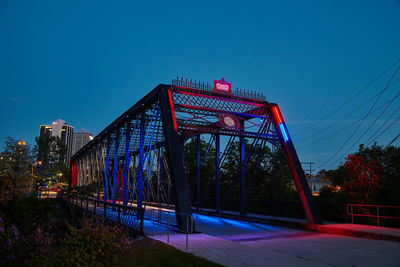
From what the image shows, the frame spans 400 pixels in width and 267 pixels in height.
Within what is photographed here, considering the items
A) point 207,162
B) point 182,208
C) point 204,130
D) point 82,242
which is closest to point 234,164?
point 207,162

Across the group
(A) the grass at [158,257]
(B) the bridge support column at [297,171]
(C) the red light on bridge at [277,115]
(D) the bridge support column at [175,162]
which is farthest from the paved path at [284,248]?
(C) the red light on bridge at [277,115]

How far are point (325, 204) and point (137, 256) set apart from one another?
11.7 m

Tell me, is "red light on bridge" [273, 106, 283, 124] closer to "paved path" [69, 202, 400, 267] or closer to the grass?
"paved path" [69, 202, 400, 267]

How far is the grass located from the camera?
712 cm

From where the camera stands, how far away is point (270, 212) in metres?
19.5

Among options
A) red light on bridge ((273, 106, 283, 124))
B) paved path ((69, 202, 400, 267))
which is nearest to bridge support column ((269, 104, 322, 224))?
red light on bridge ((273, 106, 283, 124))

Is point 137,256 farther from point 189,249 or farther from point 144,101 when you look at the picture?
point 144,101

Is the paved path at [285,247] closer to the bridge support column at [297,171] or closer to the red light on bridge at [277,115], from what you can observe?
the bridge support column at [297,171]

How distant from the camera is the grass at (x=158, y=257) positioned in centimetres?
712

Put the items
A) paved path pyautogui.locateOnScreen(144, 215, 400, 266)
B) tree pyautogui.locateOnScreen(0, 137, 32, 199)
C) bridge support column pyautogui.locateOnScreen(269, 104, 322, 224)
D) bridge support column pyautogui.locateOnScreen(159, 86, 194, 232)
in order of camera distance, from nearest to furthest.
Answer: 1. paved path pyautogui.locateOnScreen(144, 215, 400, 266)
2. bridge support column pyautogui.locateOnScreen(159, 86, 194, 232)
3. bridge support column pyautogui.locateOnScreen(269, 104, 322, 224)
4. tree pyautogui.locateOnScreen(0, 137, 32, 199)

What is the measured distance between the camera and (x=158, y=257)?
775cm

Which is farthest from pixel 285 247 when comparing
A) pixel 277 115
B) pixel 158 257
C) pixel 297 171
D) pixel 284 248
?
pixel 277 115

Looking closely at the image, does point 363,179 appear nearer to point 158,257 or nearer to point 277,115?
point 277,115

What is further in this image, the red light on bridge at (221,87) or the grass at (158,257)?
the red light on bridge at (221,87)
